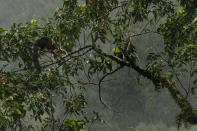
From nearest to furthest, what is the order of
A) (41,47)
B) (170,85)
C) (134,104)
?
1. (41,47)
2. (170,85)
3. (134,104)

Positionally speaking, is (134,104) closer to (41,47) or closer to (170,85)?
(170,85)

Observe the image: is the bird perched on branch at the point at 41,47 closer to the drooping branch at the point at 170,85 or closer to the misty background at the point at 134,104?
the drooping branch at the point at 170,85

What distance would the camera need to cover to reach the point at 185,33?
240 inches

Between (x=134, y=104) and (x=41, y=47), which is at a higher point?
(x=41, y=47)

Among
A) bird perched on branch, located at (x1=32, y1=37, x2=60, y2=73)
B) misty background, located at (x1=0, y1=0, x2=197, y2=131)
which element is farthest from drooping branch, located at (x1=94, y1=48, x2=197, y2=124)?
misty background, located at (x1=0, y1=0, x2=197, y2=131)

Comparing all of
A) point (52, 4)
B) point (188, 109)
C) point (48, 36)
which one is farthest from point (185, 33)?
point (52, 4)

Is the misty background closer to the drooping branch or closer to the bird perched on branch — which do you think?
the drooping branch

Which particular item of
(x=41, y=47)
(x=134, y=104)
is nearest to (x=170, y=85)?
(x=41, y=47)

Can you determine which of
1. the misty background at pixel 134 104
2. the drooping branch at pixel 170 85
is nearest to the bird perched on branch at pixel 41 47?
the drooping branch at pixel 170 85

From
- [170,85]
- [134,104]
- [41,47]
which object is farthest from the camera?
[134,104]

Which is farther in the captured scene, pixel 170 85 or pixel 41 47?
pixel 170 85

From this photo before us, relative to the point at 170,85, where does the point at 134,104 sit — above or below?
below

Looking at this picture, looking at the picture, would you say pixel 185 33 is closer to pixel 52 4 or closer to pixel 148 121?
pixel 148 121

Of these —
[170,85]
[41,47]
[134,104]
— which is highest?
[41,47]
